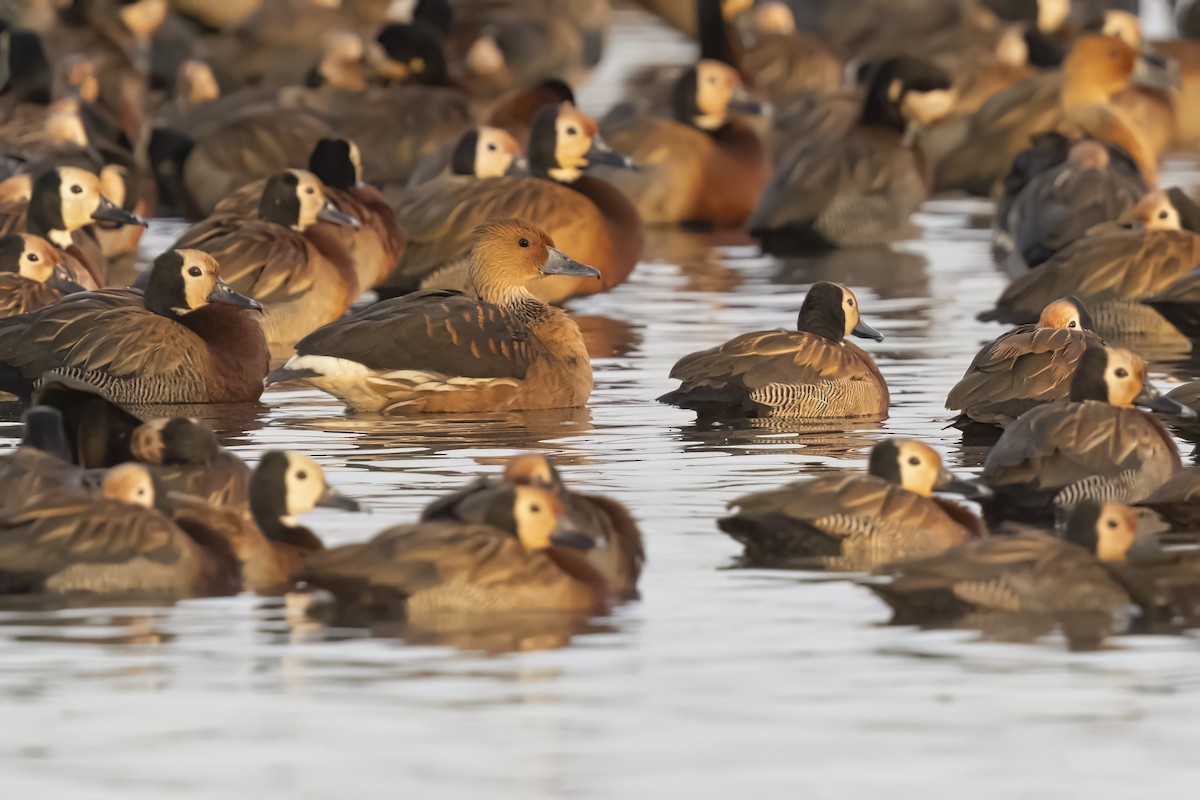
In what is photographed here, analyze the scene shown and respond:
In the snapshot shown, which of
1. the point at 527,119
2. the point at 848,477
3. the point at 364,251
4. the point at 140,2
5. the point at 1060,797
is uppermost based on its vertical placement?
the point at 140,2

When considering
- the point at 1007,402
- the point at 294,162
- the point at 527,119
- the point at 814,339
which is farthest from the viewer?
the point at 527,119

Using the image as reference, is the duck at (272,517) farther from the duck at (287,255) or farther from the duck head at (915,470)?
the duck at (287,255)

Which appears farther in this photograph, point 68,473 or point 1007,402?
point 1007,402

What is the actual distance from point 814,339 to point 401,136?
1149 cm

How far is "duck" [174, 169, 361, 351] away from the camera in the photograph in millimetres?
16672

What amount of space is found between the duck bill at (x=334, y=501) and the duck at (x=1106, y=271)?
7752 mm

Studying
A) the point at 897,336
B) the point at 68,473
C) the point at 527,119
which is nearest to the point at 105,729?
the point at 68,473

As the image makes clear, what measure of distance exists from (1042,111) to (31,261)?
12.2 metres

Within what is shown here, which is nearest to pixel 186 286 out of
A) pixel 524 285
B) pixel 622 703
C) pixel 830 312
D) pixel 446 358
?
pixel 446 358

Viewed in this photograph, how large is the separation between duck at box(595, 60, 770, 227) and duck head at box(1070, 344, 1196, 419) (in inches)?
Result: 475

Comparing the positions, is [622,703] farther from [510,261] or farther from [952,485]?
[510,261]

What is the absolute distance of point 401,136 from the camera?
2506 centimetres

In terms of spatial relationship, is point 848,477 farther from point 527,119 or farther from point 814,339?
point 527,119

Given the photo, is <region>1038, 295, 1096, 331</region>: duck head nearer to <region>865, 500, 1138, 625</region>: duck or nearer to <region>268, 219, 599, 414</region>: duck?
<region>268, 219, 599, 414</region>: duck
